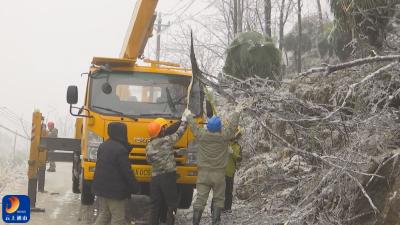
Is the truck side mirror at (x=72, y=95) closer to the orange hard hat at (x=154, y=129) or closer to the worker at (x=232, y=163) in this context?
the orange hard hat at (x=154, y=129)

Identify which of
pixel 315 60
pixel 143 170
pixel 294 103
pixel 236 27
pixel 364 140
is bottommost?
pixel 143 170

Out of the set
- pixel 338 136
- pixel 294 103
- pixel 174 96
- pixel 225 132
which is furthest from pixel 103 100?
pixel 338 136

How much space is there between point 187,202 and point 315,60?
1347 cm

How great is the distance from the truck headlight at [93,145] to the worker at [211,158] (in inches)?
55.4

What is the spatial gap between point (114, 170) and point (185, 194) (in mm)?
2128

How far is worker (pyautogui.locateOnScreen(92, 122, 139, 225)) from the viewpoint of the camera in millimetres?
5660

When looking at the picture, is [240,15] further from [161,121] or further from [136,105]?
[161,121]

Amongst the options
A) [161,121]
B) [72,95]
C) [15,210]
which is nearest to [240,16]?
[72,95]

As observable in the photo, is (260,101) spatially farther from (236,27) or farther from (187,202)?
(236,27)

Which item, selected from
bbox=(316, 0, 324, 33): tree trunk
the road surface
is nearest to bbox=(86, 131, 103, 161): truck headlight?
the road surface

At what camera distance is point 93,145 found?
21.8ft

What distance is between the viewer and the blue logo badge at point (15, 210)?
6.95 meters

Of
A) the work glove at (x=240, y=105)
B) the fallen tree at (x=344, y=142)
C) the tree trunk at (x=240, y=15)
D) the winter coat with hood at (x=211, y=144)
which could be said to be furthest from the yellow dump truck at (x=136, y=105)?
the tree trunk at (x=240, y=15)

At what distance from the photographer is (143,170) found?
6.70m
